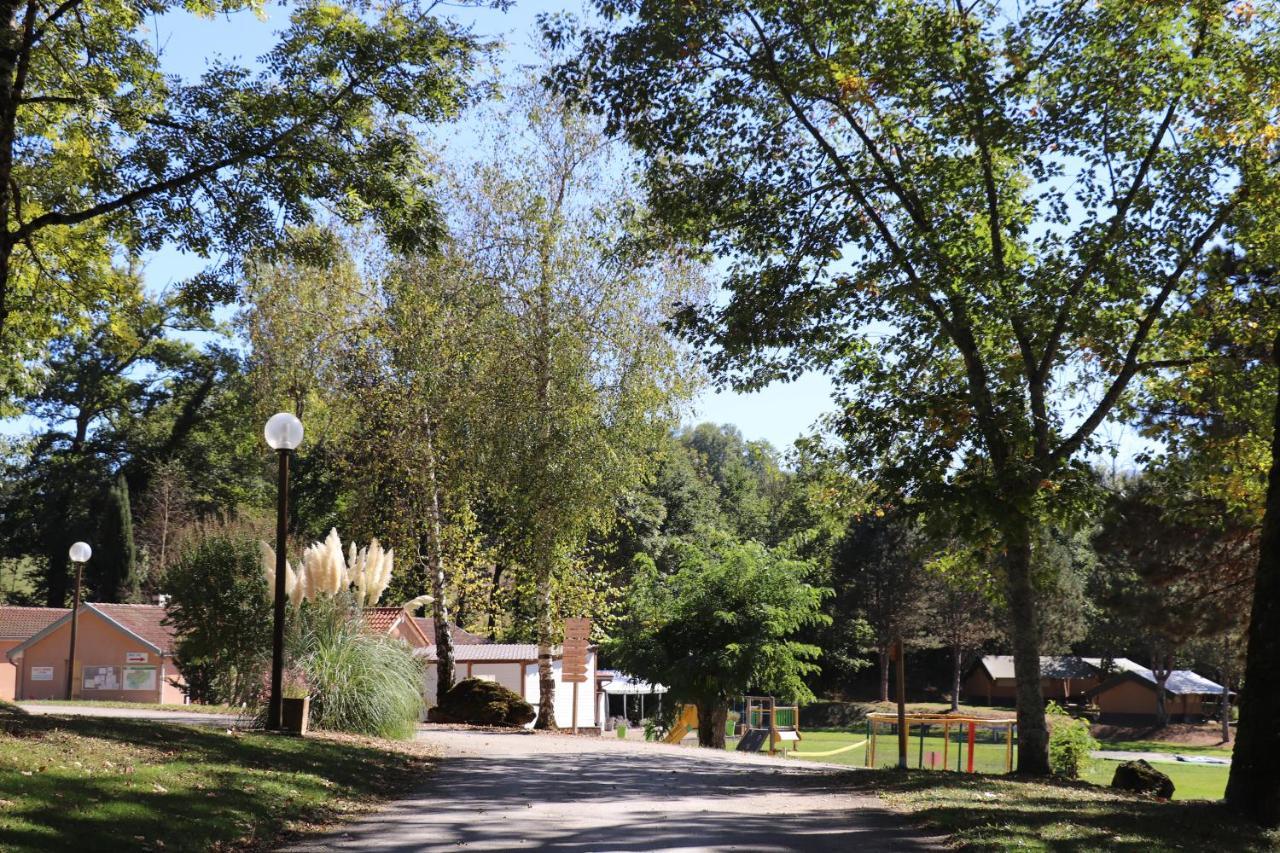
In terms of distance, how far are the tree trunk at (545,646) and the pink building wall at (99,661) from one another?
1860cm

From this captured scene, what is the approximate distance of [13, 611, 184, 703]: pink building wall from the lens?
36.6 metres

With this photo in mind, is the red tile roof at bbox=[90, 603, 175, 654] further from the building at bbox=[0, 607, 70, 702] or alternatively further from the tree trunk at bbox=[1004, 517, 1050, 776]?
the tree trunk at bbox=[1004, 517, 1050, 776]

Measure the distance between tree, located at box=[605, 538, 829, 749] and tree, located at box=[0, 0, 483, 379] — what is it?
41.7 ft

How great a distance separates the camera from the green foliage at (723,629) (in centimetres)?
2253

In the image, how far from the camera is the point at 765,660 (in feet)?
73.6

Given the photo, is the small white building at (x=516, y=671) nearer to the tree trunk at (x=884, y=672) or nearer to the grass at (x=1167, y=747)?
the grass at (x=1167, y=747)

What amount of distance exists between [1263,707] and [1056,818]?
238 cm

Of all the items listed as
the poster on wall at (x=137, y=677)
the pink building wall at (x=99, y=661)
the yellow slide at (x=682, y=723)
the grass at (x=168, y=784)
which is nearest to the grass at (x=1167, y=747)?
the yellow slide at (x=682, y=723)

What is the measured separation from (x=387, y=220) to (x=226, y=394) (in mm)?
44442

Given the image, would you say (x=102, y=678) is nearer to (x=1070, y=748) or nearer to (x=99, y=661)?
(x=99, y=661)

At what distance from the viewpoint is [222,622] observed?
14.1 metres

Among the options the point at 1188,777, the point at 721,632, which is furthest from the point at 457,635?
the point at 1188,777

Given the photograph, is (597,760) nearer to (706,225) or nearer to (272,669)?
(272,669)

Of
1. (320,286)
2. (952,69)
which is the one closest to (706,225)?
(952,69)
